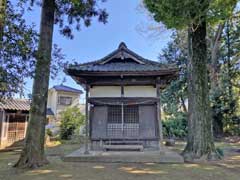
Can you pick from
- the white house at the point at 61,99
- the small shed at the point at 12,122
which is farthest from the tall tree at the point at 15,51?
the white house at the point at 61,99

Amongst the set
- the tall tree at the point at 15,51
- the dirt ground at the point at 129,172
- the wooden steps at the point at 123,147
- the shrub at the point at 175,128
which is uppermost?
the tall tree at the point at 15,51

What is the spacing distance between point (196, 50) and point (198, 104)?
237 cm

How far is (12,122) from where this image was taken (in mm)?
14578

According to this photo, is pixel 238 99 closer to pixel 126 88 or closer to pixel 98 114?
pixel 126 88

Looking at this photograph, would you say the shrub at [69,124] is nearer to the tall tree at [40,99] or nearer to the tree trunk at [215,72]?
the tall tree at [40,99]

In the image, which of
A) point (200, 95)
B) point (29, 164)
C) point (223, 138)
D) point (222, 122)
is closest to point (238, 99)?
point (222, 122)

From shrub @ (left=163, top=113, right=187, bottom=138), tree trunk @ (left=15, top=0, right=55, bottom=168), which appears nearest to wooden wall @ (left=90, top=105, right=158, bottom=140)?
tree trunk @ (left=15, top=0, right=55, bottom=168)

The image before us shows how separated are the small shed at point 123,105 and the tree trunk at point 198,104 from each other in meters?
1.24

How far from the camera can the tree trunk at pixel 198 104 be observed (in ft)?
27.9

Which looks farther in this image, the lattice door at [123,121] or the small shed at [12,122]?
the small shed at [12,122]

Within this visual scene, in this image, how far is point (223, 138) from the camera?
57.3 ft

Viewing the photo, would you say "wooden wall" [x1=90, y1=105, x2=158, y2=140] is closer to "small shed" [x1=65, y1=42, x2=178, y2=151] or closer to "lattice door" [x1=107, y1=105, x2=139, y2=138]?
"small shed" [x1=65, y1=42, x2=178, y2=151]

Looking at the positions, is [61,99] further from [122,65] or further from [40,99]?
[40,99]

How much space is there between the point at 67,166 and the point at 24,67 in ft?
12.5
